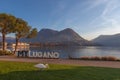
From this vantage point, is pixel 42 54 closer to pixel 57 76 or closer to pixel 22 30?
pixel 22 30

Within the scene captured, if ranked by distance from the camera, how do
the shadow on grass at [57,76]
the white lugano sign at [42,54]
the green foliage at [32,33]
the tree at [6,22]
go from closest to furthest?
the shadow on grass at [57,76]
the white lugano sign at [42,54]
the tree at [6,22]
the green foliage at [32,33]

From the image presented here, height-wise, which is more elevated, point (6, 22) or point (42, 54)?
point (6, 22)

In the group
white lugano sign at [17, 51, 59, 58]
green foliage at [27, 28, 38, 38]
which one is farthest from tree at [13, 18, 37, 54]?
white lugano sign at [17, 51, 59, 58]

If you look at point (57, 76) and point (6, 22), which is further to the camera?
point (6, 22)

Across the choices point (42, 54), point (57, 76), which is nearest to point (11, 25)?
point (42, 54)

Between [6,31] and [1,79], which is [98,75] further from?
[6,31]

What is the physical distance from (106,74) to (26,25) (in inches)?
937

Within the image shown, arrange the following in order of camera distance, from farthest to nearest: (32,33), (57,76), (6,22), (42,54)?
1. (32,33)
2. (6,22)
3. (42,54)
4. (57,76)

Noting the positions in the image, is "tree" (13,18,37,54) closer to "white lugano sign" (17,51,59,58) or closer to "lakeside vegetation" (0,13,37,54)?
"lakeside vegetation" (0,13,37,54)

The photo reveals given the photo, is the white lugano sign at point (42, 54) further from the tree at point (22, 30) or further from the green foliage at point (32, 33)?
the green foliage at point (32, 33)

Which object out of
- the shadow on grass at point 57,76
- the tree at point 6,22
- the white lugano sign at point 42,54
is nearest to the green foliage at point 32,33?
the tree at point 6,22

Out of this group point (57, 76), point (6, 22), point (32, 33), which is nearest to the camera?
point (57, 76)

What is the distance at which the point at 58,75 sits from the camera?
1391 cm

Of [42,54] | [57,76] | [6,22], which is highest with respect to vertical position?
[6,22]
